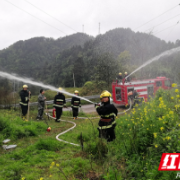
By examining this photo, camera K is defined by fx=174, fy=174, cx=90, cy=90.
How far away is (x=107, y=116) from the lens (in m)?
4.91

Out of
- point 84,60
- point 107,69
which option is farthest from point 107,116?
point 84,60

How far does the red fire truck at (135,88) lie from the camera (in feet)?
41.7

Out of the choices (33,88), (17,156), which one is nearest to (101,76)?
(33,88)

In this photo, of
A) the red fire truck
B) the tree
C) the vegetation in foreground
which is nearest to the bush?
the vegetation in foreground

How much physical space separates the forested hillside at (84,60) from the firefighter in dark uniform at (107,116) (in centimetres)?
1611

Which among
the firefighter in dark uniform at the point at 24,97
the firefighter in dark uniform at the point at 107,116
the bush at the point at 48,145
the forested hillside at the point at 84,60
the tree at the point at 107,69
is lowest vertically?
the bush at the point at 48,145

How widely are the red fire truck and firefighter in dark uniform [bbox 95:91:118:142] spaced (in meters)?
7.92

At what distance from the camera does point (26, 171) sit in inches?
146

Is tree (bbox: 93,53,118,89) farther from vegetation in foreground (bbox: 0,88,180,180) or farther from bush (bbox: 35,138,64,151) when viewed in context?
vegetation in foreground (bbox: 0,88,180,180)

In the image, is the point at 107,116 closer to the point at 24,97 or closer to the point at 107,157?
the point at 107,157

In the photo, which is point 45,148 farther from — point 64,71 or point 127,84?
point 64,71

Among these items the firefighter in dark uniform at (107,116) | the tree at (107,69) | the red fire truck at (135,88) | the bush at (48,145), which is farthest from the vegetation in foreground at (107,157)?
the tree at (107,69)

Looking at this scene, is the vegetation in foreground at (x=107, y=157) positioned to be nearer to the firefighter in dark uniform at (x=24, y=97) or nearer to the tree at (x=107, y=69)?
the firefighter in dark uniform at (x=24, y=97)

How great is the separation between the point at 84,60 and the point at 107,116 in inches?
1501
